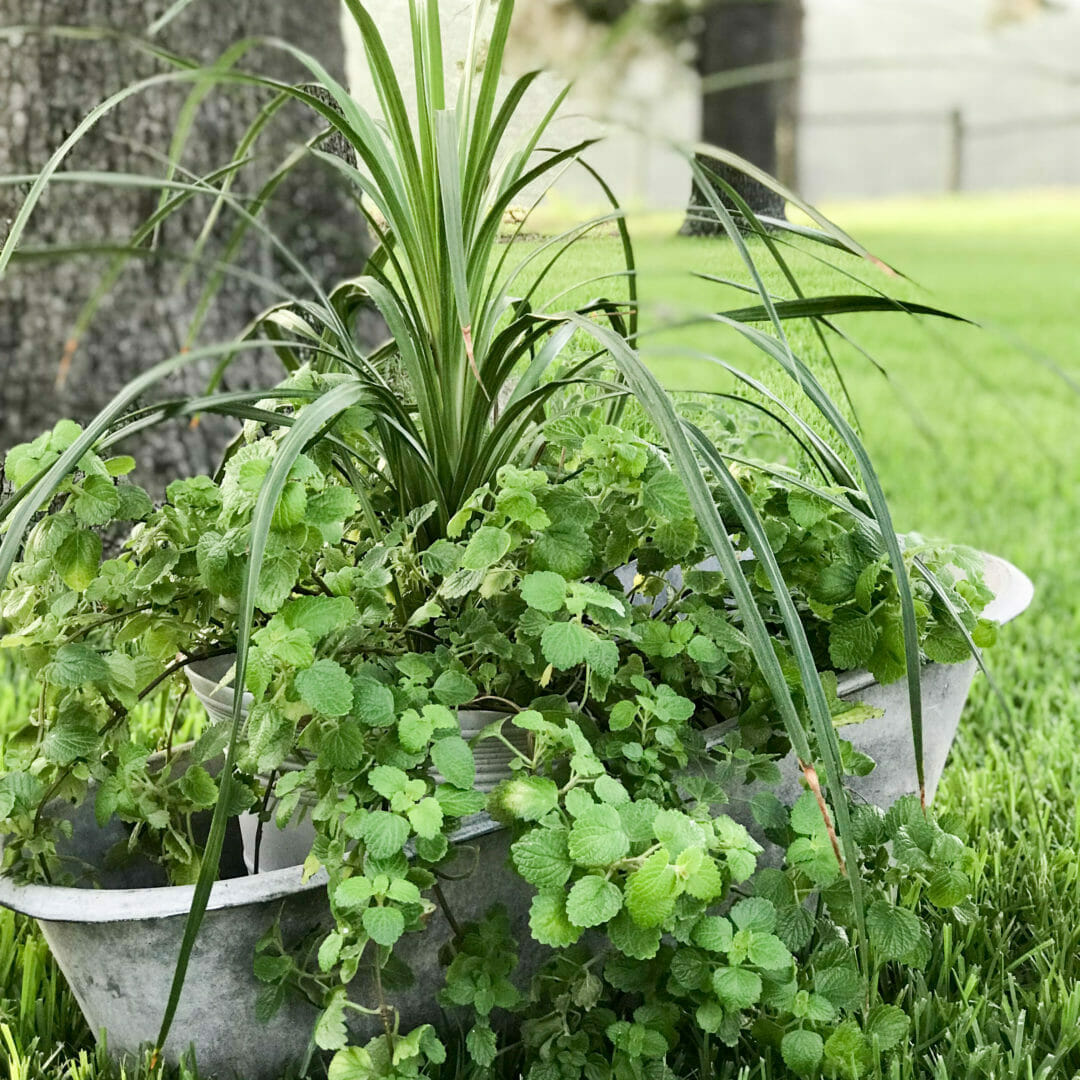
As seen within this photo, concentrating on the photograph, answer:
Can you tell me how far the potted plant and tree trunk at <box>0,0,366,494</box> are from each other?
106cm

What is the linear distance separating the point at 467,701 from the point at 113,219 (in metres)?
1.52

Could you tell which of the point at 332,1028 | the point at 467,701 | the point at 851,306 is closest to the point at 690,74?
the point at 851,306

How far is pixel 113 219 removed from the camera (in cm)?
208

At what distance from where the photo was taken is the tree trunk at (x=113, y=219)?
200 cm

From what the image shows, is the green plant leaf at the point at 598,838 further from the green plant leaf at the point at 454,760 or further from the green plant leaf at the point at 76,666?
the green plant leaf at the point at 76,666

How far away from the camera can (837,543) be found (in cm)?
100

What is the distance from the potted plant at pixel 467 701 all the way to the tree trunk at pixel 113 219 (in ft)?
3.47

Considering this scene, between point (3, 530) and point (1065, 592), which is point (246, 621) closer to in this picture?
point (3, 530)

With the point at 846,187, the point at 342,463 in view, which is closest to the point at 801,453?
the point at 342,463

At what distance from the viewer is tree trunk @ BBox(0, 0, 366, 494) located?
2004mm

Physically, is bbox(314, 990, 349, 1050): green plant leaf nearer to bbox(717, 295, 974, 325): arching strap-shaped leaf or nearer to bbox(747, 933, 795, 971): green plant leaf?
bbox(747, 933, 795, 971): green plant leaf

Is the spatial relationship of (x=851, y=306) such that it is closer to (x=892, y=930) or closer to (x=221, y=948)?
(x=892, y=930)

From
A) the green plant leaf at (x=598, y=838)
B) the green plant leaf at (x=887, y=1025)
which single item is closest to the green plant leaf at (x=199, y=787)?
the green plant leaf at (x=598, y=838)

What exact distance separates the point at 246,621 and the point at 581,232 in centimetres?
63
